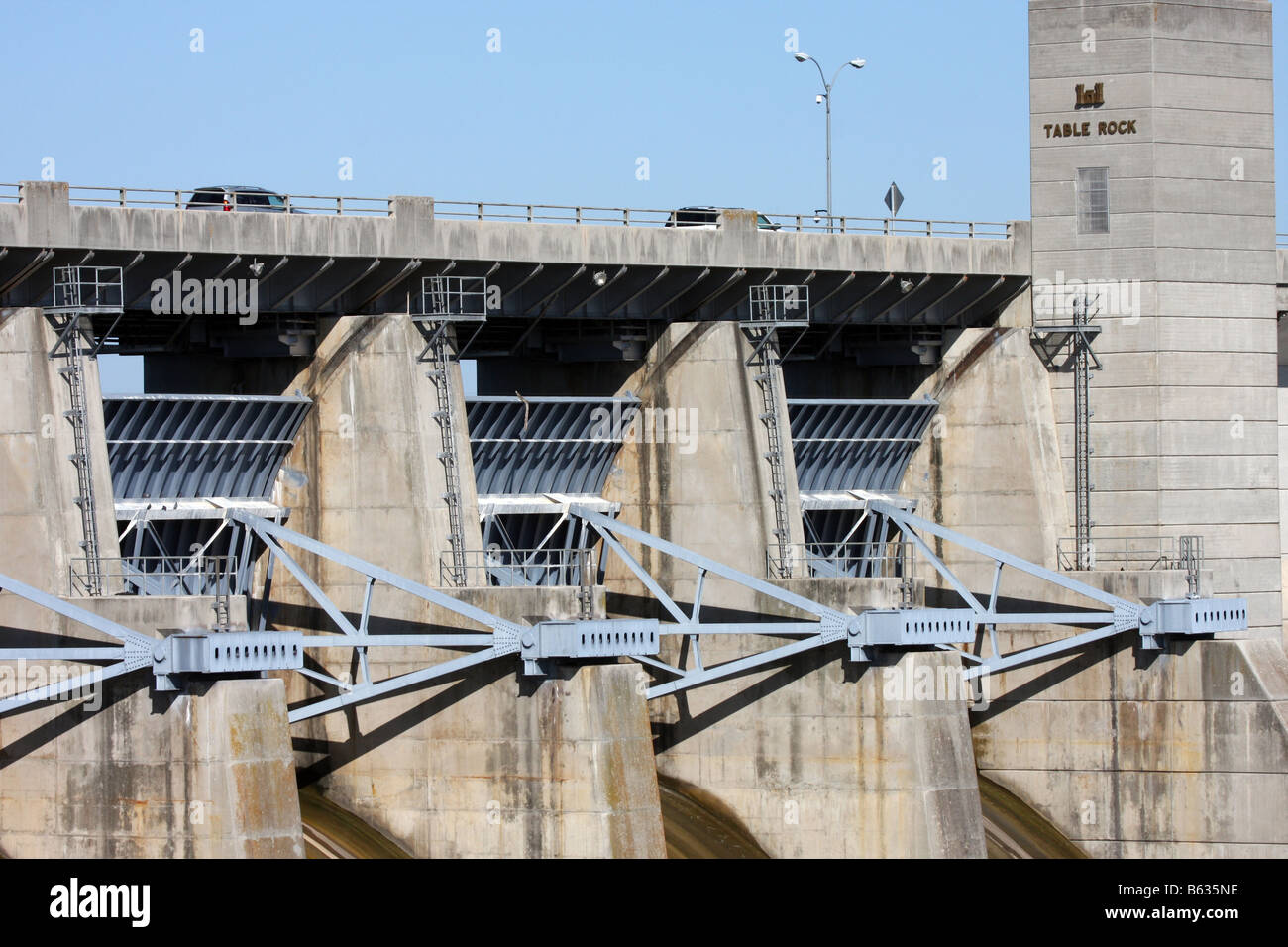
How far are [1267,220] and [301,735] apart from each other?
26.8 m

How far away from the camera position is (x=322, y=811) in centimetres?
4553

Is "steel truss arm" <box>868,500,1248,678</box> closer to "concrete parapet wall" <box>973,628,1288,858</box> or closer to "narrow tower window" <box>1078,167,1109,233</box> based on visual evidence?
"concrete parapet wall" <box>973,628,1288,858</box>

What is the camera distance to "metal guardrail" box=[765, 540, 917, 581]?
52188 mm

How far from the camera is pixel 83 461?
41.2 metres

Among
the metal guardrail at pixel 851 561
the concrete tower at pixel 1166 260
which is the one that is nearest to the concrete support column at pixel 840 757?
the metal guardrail at pixel 851 561

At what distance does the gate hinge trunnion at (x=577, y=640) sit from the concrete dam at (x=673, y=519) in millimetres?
87

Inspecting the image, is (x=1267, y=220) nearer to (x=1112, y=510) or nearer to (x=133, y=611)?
(x=1112, y=510)

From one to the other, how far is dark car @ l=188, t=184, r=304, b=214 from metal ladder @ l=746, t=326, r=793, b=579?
1115cm

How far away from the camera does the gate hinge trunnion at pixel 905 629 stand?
48.3 meters

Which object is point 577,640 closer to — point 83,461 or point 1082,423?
point 83,461

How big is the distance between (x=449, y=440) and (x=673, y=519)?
7.29m

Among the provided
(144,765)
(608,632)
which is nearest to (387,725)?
(608,632)

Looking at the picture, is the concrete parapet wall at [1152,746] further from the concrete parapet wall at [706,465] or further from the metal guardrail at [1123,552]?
the concrete parapet wall at [706,465]
